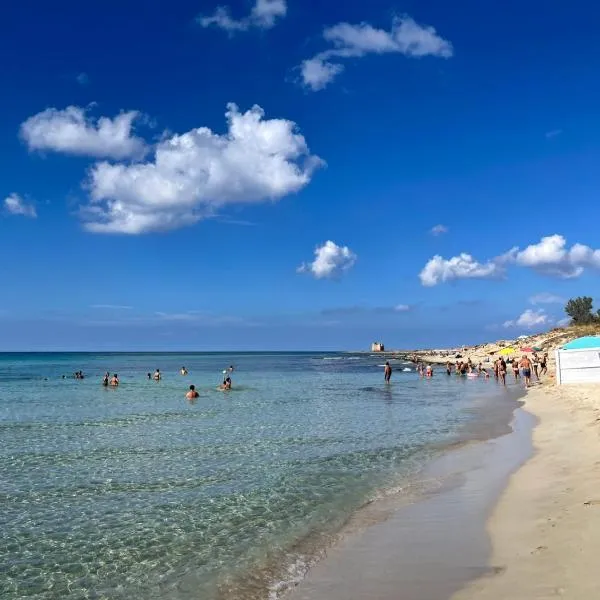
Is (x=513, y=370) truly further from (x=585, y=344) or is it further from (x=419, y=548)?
(x=419, y=548)

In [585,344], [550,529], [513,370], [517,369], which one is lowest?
[550,529]

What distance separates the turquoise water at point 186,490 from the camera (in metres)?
8.58

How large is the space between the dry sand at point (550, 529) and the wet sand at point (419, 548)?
0.94 ft

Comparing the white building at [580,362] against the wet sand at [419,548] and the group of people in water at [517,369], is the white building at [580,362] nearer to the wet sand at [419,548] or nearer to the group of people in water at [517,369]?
the group of people in water at [517,369]

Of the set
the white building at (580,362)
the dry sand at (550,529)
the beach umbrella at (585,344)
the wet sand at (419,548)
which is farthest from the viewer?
the beach umbrella at (585,344)

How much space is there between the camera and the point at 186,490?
1344 centimetres

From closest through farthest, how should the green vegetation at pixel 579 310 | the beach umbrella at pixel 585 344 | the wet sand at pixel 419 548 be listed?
the wet sand at pixel 419 548
the beach umbrella at pixel 585 344
the green vegetation at pixel 579 310

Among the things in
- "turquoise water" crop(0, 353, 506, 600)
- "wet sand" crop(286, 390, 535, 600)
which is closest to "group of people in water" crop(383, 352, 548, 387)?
"turquoise water" crop(0, 353, 506, 600)

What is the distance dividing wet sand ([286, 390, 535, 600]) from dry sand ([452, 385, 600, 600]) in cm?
29

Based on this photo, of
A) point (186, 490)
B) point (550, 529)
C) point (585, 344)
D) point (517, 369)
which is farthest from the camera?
point (517, 369)

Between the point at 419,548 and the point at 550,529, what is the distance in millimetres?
2157

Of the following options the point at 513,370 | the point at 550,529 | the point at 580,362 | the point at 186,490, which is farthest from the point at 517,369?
the point at 550,529

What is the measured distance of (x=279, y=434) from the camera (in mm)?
21859

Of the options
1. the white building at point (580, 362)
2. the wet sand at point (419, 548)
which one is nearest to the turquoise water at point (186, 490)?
the wet sand at point (419, 548)
